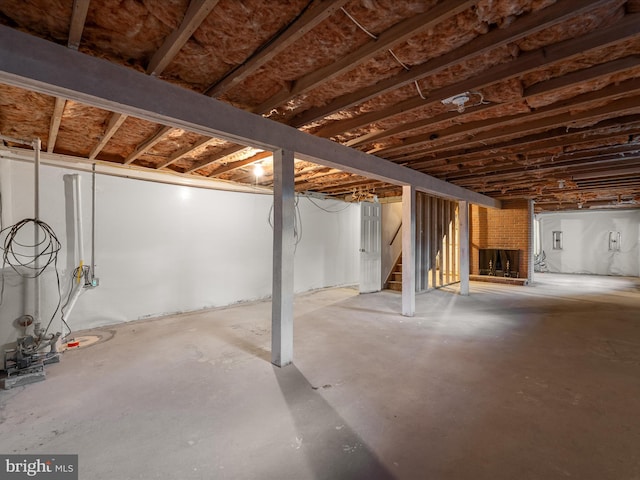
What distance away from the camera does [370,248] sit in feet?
22.3

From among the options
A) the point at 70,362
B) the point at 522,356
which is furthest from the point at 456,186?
the point at 70,362

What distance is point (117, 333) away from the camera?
12.5 ft

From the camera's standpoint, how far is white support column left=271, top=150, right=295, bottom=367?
2.79 metres

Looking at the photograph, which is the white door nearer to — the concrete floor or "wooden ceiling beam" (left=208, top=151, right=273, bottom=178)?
the concrete floor

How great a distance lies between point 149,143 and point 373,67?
2598 mm

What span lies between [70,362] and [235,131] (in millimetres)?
2861

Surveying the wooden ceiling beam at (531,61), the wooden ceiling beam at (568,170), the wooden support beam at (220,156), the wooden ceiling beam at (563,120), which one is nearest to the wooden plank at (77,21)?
the wooden support beam at (220,156)

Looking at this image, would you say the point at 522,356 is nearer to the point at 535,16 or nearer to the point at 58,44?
the point at 535,16

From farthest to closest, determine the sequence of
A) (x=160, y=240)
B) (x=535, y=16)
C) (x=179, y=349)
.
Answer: (x=160, y=240) → (x=179, y=349) → (x=535, y=16)

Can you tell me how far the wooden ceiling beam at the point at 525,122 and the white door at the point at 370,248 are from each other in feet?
9.77

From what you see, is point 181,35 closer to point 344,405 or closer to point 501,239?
point 344,405

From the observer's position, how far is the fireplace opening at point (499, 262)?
353 inches

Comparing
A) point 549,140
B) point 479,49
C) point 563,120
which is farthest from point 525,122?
point 479,49

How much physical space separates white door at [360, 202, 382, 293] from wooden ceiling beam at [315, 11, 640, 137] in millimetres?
4043
